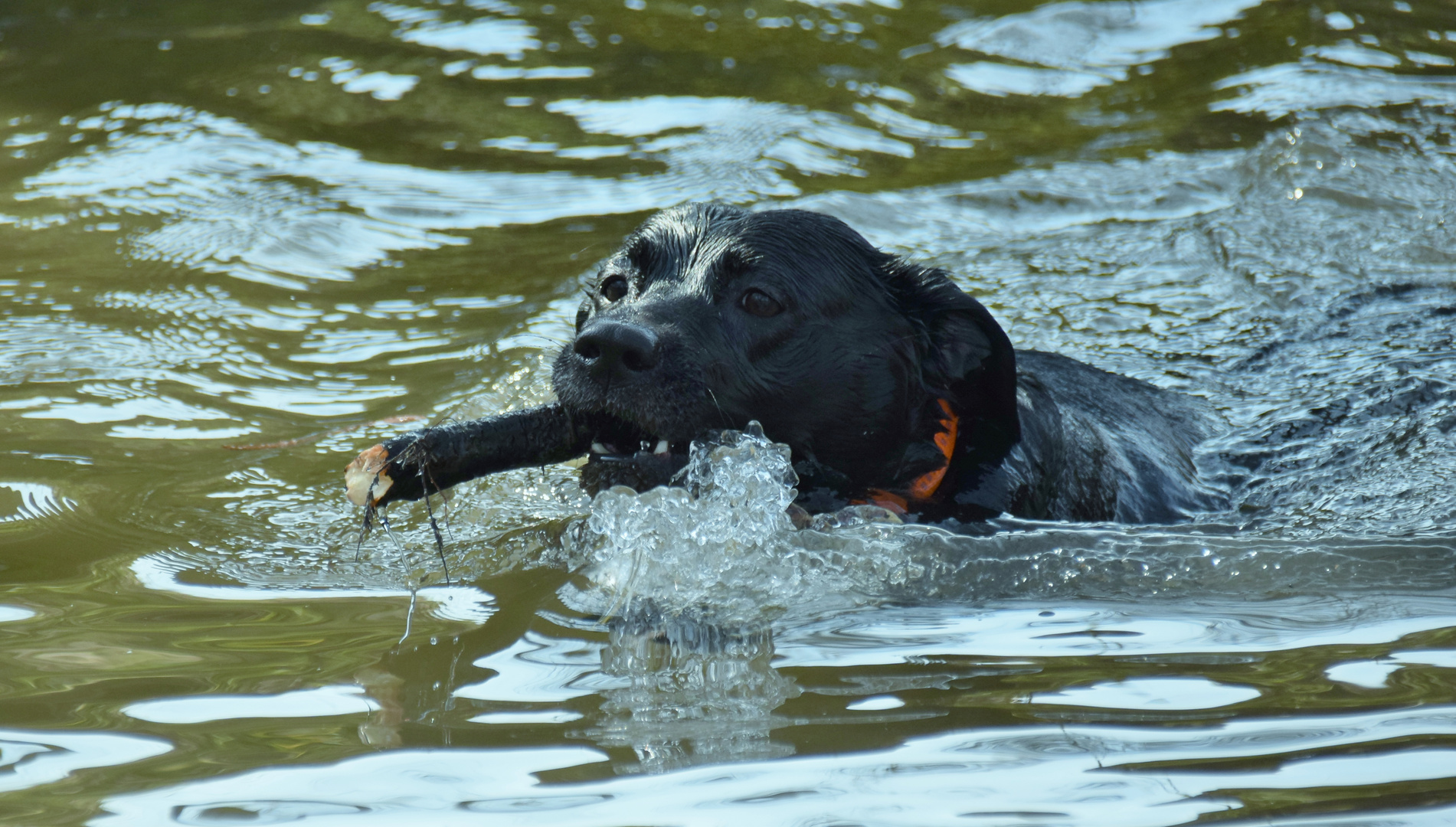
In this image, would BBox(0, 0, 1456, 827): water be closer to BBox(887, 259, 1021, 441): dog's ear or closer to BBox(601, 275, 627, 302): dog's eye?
BBox(887, 259, 1021, 441): dog's ear

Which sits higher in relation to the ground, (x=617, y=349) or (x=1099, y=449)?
(x=617, y=349)

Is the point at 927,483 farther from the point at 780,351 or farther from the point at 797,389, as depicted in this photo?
the point at 780,351

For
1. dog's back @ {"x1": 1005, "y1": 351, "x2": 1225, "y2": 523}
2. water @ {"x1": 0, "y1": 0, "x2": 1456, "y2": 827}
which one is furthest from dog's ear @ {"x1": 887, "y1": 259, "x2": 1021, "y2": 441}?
water @ {"x1": 0, "y1": 0, "x2": 1456, "y2": 827}

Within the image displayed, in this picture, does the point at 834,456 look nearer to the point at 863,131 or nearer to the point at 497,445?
the point at 497,445

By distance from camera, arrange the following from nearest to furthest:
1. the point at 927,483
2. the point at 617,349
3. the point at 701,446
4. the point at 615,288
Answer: the point at 617,349 → the point at 701,446 → the point at 927,483 → the point at 615,288

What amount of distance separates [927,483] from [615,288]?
1.10 m

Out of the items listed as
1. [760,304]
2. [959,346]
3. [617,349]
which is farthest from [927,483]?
[617,349]

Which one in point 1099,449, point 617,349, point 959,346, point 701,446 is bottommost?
point 1099,449

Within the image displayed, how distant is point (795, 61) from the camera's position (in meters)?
11.1

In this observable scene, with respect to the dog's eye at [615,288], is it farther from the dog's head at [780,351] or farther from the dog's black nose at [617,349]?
the dog's black nose at [617,349]

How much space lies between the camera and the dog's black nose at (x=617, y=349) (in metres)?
3.61

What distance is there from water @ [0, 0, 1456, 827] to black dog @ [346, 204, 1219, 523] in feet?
0.61

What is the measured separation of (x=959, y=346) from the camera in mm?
4195

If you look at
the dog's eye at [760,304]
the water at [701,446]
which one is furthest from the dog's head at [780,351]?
the water at [701,446]
